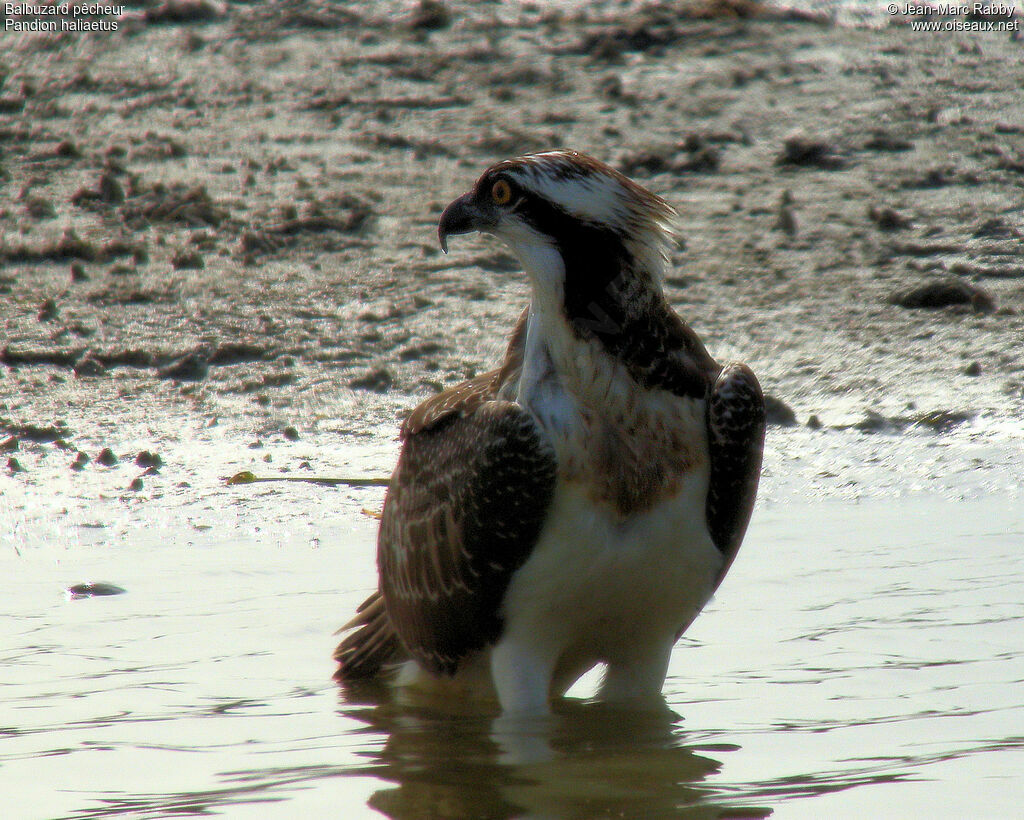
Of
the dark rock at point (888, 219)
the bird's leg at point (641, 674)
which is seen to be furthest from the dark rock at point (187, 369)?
the dark rock at point (888, 219)

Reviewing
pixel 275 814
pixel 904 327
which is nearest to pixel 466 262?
pixel 904 327

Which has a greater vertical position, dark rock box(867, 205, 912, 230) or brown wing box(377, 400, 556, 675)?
dark rock box(867, 205, 912, 230)

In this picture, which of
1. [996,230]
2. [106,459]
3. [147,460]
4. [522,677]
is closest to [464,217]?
[522,677]

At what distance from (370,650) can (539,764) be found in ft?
3.51

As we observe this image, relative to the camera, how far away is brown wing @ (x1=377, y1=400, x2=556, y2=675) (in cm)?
446

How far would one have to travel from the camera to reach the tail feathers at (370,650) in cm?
534

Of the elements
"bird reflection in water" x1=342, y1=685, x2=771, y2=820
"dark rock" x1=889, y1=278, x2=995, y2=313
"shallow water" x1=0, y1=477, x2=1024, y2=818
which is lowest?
"bird reflection in water" x1=342, y1=685, x2=771, y2=820

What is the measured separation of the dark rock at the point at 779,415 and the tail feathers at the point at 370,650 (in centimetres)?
284

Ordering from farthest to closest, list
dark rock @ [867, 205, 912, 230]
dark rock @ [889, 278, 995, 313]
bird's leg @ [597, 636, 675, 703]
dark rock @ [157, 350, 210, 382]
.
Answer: dark rock @ [867, 205, 912, 230]
dark rock @ [889, 278, 995, 313]
dark rock @ [157, 350, 210, 382]
bird's leg @ [597, 636, 675, 703]

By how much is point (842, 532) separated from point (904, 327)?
2.47m

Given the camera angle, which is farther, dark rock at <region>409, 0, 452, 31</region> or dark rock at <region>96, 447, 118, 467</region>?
dark rock at <region>409, 0, 452, 31</region>

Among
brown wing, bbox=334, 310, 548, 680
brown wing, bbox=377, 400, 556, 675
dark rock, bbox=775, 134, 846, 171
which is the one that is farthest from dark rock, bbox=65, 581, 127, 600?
dark rock, bbox=775, 134, 846, 171

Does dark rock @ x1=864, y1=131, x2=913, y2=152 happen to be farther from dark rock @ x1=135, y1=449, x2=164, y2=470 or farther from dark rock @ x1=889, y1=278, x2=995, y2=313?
dark rock @ x1=135, y1=449, x2=164, y2=470

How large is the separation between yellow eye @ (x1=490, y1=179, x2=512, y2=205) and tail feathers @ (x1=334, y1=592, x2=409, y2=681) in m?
1.49
